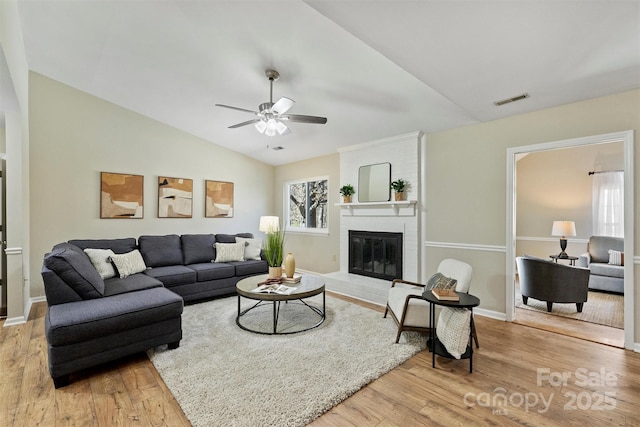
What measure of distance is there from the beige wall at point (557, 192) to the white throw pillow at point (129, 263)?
7.10 meters

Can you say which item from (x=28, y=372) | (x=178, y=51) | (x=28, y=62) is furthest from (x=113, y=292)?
(x=28, y=62)

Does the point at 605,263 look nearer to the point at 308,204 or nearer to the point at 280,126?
the point at 308,204

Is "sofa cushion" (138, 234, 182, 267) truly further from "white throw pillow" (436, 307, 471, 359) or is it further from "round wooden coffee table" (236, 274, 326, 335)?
"white throw pillow" (436, 307, 471, 359)

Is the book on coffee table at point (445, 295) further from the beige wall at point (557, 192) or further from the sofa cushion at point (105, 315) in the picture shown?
the beige wall at point (557, 192)

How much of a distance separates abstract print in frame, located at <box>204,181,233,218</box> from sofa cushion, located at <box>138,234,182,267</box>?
49.5 inches

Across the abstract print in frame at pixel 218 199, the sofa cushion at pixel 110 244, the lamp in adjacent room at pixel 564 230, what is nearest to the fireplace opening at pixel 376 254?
the abstract print in frame at pixel 218 199

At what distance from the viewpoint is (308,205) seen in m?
6.39

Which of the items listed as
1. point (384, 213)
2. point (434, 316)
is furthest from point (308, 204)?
point (434, 316)

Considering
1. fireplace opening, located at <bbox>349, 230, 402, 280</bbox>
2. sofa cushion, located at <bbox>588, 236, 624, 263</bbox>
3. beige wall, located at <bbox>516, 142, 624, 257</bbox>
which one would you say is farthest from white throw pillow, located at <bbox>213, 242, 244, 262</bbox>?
sofa cushion, located at <bbox>588, 236, 624, 263</bbox>

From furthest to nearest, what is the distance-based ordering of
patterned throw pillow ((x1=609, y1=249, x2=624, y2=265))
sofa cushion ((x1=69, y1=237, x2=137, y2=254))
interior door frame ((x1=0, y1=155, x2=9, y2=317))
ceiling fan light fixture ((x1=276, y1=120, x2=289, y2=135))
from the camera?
patterned throw pillow ((x1=609, y1=249, x2=624, y2=265)), sofa cushion ((x1=69, y1=237, x2=137, y2=254)), interior door frame ((x1=0, y1=155, x2=9, y2=317)), ceiling fan light fixture ((x1=276, y1=120, x2=289, y2=135))

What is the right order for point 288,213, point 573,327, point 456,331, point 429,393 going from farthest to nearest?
point 288,213
point 573,327
point 456,331
point 429,393

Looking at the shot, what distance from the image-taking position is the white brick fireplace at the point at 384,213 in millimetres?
4383

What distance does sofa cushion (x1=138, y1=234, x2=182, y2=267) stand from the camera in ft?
14.3

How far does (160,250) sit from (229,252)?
1.01 meters
